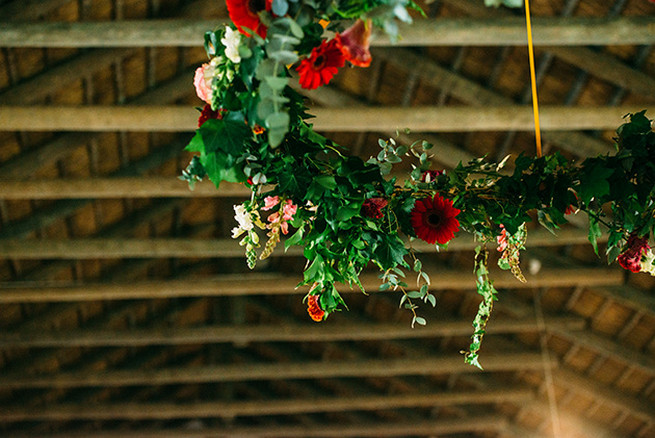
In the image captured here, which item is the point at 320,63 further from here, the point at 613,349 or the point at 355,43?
the point at 613,349

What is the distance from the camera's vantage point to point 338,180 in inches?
63.5

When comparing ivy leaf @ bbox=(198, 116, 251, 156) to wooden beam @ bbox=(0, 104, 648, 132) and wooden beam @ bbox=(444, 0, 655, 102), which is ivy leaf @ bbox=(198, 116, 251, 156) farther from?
wooden beam @ bbox=(444, 0, 655, 102)

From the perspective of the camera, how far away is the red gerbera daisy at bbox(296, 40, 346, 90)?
4.32 feet

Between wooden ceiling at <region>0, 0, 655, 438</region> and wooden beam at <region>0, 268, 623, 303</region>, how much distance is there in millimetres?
22

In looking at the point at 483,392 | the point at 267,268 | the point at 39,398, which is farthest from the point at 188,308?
the point at 483,392

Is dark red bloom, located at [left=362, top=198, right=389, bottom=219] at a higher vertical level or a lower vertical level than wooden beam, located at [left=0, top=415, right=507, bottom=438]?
lower

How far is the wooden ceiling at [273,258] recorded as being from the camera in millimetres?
4547

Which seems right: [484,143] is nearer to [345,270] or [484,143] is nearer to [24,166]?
[24,166]

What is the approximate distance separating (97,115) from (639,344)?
6843 millimetres

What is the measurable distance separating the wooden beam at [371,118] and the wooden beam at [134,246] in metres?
1.44

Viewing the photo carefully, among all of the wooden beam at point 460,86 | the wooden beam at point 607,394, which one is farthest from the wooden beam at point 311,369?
the wooden beam at point 460,86

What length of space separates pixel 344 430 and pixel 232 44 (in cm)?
1011

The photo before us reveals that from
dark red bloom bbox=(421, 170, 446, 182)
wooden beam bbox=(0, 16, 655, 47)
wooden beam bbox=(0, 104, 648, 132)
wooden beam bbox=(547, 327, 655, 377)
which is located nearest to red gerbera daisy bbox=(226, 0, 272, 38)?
dark red bloom bbox=(421, 170, 446, 182)

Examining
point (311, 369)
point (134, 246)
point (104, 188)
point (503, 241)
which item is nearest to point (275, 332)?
point (311, 369)
